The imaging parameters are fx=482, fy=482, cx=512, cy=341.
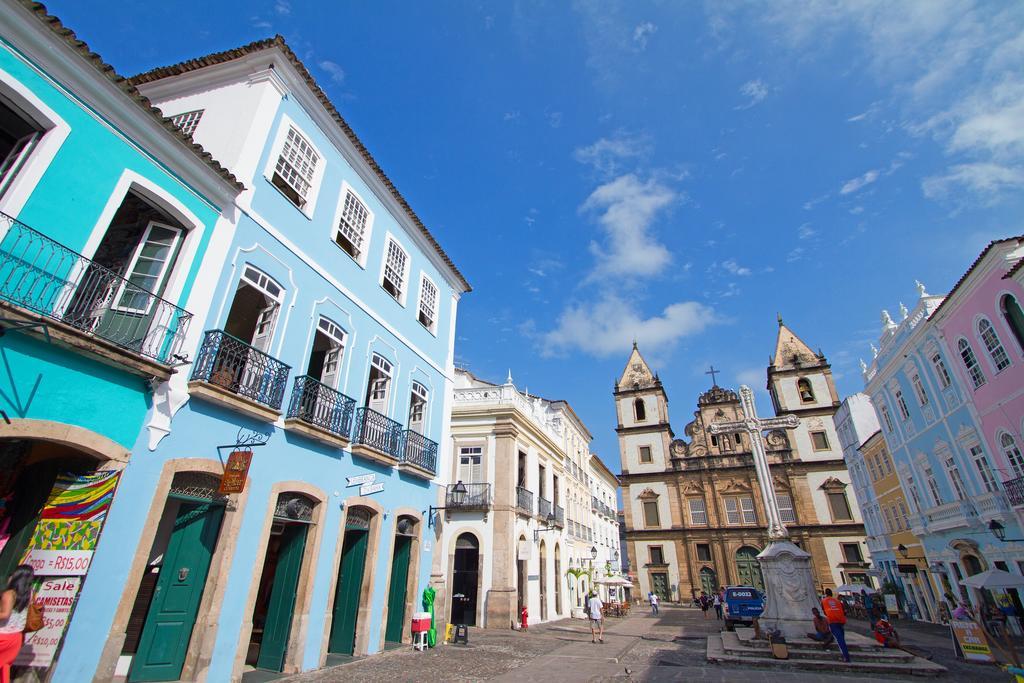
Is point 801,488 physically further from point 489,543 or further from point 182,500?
point 182,500

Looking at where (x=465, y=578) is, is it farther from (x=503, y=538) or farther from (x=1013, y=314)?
(x=1013, y=314)

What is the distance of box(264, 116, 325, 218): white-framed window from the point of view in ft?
29.9

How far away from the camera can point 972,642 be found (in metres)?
11.0

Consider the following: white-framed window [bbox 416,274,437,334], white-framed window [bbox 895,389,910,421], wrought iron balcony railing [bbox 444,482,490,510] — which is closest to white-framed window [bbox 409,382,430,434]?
white-framed window [bbox 416,274,437,334]

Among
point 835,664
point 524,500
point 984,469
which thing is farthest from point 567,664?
point 984,469

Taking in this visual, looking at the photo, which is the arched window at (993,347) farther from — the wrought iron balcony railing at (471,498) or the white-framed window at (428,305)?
the wrought iron balcony railing at (471,498)

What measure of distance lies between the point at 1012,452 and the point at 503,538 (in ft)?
53.1

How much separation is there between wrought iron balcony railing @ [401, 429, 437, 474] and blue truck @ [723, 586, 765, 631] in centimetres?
1476

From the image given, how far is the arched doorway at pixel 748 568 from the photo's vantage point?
116ft

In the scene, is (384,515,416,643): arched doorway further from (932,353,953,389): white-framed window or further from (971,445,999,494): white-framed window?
(932,353,953,389): white-framed window

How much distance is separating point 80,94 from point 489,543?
1708cm

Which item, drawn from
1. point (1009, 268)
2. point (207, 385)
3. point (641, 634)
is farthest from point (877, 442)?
point (207, 385)

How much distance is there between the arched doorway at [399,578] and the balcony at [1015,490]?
55.3 feet

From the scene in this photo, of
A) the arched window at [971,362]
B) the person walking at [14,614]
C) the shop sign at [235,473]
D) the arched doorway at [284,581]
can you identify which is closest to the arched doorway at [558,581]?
the arched doorway at [284,581]
